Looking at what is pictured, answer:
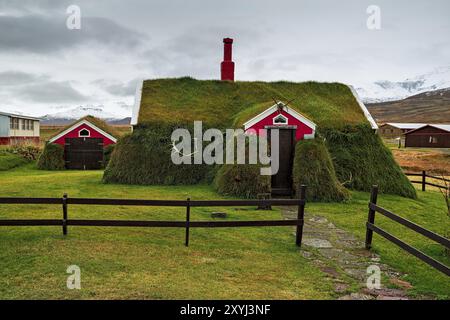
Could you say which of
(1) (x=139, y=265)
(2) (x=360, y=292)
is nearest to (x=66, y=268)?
(1) (x=139, y=265)

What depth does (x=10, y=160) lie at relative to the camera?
95.8 feet

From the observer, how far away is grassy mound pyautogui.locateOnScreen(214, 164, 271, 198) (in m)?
16.0

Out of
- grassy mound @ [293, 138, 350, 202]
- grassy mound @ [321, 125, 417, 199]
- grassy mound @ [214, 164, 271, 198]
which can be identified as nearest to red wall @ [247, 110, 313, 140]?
grassy mound @ [321, 125, 417, 199]

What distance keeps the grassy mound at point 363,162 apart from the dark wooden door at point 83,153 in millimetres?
17840

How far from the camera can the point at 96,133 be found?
102 feet

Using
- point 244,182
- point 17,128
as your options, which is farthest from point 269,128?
point 17,128

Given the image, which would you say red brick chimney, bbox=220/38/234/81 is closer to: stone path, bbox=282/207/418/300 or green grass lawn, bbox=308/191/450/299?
green grass lawn, bbox=308/191/450/299

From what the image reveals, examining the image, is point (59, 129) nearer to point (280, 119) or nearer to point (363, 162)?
point (280, 119)

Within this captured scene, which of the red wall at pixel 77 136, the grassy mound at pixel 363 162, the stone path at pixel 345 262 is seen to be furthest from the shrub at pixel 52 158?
the stone path at pixel 345 262

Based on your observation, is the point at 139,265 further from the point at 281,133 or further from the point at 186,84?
the point at 186,84

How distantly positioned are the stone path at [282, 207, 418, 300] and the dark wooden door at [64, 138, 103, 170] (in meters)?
21.5

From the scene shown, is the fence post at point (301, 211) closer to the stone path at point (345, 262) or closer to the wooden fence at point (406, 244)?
the stone path at point (345, 262)
